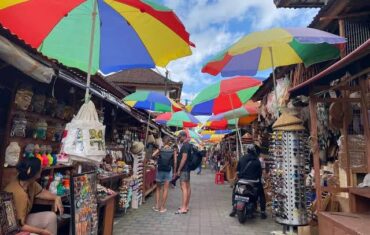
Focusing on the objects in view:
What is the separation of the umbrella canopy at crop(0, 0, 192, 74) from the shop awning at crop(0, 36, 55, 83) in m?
0.37

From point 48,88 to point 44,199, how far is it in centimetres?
182

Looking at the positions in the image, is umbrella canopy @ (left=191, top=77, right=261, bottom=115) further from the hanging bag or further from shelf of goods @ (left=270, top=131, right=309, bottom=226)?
the hanging bag

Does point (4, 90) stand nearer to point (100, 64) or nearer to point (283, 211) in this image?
point (100, 64)

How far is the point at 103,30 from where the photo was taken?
4254 mm

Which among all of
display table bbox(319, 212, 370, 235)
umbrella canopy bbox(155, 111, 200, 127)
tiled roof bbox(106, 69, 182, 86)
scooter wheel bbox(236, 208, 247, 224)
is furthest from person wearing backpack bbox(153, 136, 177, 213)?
tiled roof bbox(106, 69, 182, 86)

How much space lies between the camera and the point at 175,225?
6.85 meters

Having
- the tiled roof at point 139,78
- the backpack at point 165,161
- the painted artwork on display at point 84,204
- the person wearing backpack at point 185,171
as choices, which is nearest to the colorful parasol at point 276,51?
the painted artwork on display at point 84,204

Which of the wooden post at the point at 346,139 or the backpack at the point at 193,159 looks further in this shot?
the backpack at the point at 193,159

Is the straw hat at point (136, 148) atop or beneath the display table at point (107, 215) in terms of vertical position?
atop

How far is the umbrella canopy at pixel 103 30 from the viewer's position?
11.7 feet

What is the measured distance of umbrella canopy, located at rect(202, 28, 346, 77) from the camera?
14.2 feet

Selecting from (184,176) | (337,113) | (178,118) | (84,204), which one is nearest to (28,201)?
(84,204)

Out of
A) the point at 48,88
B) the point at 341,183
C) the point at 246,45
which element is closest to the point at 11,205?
the point at 48,88

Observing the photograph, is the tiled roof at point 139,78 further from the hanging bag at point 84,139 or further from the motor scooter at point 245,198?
the hanging bag at point 84,139
